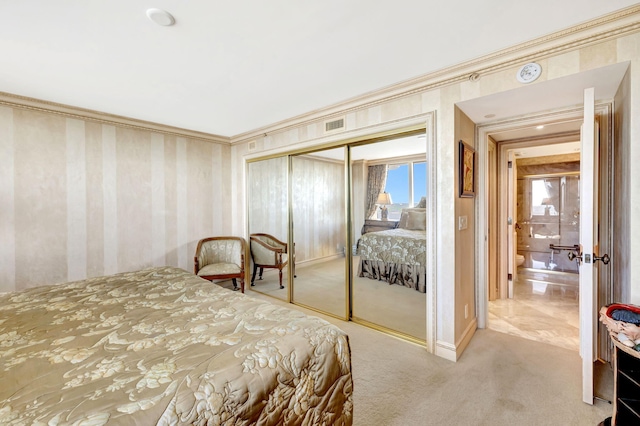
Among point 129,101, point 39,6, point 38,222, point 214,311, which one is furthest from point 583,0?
point 38,222

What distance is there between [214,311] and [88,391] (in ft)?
2.59

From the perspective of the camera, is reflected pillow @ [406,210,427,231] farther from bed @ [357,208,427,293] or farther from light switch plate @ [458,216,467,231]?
light switch plate @ [458,216,467,231]

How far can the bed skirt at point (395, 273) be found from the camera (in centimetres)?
315

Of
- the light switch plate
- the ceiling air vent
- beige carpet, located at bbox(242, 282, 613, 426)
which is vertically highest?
the ceiling air vent

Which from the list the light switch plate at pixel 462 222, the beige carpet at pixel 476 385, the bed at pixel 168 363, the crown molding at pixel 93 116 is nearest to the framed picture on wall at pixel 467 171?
the light switch plate at pixel 462 222

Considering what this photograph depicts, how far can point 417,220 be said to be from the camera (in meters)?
2.97

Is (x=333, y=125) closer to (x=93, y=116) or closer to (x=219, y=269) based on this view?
(x=219, y=269)

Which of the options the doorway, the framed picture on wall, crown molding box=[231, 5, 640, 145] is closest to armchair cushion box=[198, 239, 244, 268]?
crown molding box=[231, 5, 640, 145]

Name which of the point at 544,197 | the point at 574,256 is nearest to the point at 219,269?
the point at 574,256

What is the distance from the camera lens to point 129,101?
3.14 m

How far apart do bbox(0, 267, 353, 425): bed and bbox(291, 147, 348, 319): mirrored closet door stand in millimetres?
1876

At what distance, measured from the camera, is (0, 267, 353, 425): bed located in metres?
0.93

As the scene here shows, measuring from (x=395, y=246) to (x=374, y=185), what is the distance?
0.79m

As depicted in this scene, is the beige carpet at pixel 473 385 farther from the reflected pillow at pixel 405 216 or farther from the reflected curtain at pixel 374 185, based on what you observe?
the reflected curtain at pixel 374 185
